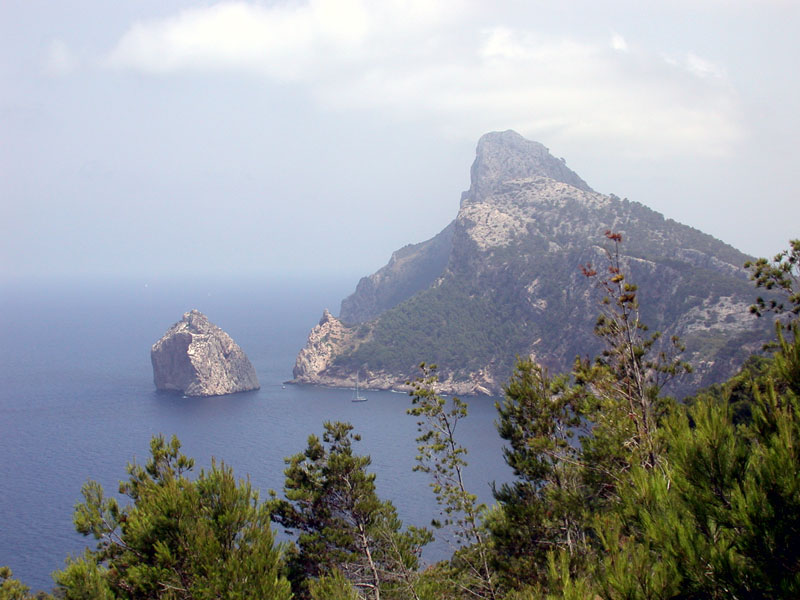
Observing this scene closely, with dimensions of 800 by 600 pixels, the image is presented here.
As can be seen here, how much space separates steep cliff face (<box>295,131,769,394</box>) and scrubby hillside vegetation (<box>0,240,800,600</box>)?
54.6 metres

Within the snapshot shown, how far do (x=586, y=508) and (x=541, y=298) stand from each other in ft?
280

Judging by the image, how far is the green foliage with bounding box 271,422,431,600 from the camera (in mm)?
19156

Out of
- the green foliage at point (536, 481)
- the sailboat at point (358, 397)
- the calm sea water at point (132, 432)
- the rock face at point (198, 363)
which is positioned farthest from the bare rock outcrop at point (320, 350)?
the green foliage at point (536, 481)

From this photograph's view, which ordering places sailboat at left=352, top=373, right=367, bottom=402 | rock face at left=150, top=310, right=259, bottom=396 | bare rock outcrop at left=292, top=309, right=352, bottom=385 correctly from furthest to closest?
1. bare rock outcrop at left=292, top=309, right=352, bottom=385
2. rock face at left=150, top=310, right=259, bottom=396
3. sailboat at left=352, top=373, right=367, bottom=402

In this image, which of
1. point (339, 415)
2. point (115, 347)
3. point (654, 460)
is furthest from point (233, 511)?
point (115, 347)

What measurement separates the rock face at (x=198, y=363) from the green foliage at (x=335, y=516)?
72.7 m

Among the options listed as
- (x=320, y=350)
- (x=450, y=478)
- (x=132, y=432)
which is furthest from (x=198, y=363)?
(x=450, y=478)

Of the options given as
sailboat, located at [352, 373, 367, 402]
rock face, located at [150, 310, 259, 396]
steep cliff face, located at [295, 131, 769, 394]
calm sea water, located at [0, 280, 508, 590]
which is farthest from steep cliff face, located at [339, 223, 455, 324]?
sailboat, located at [352, 373, 367, 402]

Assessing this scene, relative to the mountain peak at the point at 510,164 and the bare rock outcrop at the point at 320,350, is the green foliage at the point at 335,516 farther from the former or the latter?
the mountain peak at the point at 510,164

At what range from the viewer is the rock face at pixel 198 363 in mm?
90375

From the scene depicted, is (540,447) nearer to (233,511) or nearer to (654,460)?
(654,460)

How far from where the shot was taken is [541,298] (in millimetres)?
96250

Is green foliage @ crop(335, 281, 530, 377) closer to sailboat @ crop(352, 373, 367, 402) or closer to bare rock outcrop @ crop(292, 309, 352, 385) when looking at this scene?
bare rock outcrop @ crop(292, 309, 352, 385)

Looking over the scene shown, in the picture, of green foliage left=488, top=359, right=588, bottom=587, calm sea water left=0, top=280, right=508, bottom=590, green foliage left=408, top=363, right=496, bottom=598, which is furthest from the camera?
calm sea water left=0, top=280, right=508, bottom=590
